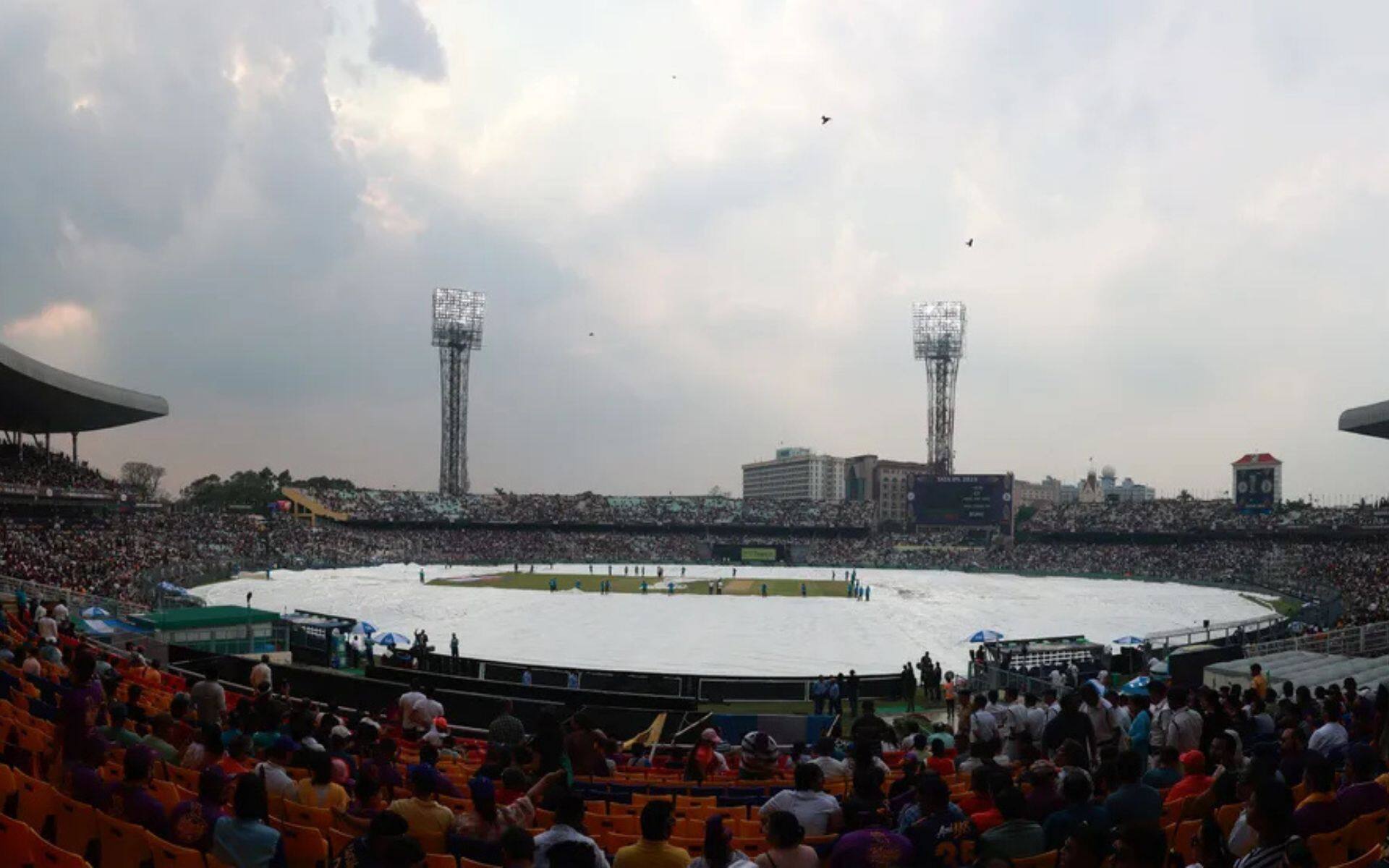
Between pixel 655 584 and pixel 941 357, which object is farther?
pixel 941 357

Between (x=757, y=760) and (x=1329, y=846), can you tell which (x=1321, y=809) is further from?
(x=757, y=760)

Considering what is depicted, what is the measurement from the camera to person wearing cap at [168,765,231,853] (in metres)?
5.01

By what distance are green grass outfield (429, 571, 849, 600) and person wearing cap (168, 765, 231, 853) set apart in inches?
1927

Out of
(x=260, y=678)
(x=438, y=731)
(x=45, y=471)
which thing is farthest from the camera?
(x=45, y=471)

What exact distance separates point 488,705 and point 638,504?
322ft

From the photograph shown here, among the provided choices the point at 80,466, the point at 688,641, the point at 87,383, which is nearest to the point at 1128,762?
the point at 688,641

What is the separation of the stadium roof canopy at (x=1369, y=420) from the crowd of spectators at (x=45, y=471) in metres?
72.9

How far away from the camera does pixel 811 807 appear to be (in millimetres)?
5594

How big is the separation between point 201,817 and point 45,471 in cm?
5698

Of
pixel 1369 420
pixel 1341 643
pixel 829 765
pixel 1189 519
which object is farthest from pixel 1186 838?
pixel 1189 519

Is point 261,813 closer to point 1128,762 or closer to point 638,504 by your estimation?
point 1128,762

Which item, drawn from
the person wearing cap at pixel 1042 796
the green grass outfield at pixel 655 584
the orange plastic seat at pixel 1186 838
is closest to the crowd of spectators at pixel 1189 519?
the green grass outfield at pixel 655 584

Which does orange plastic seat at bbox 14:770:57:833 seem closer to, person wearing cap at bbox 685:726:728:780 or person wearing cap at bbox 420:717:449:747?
person wearing cap at bbox 420:717:449:747

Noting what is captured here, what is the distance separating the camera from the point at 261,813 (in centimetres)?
489
